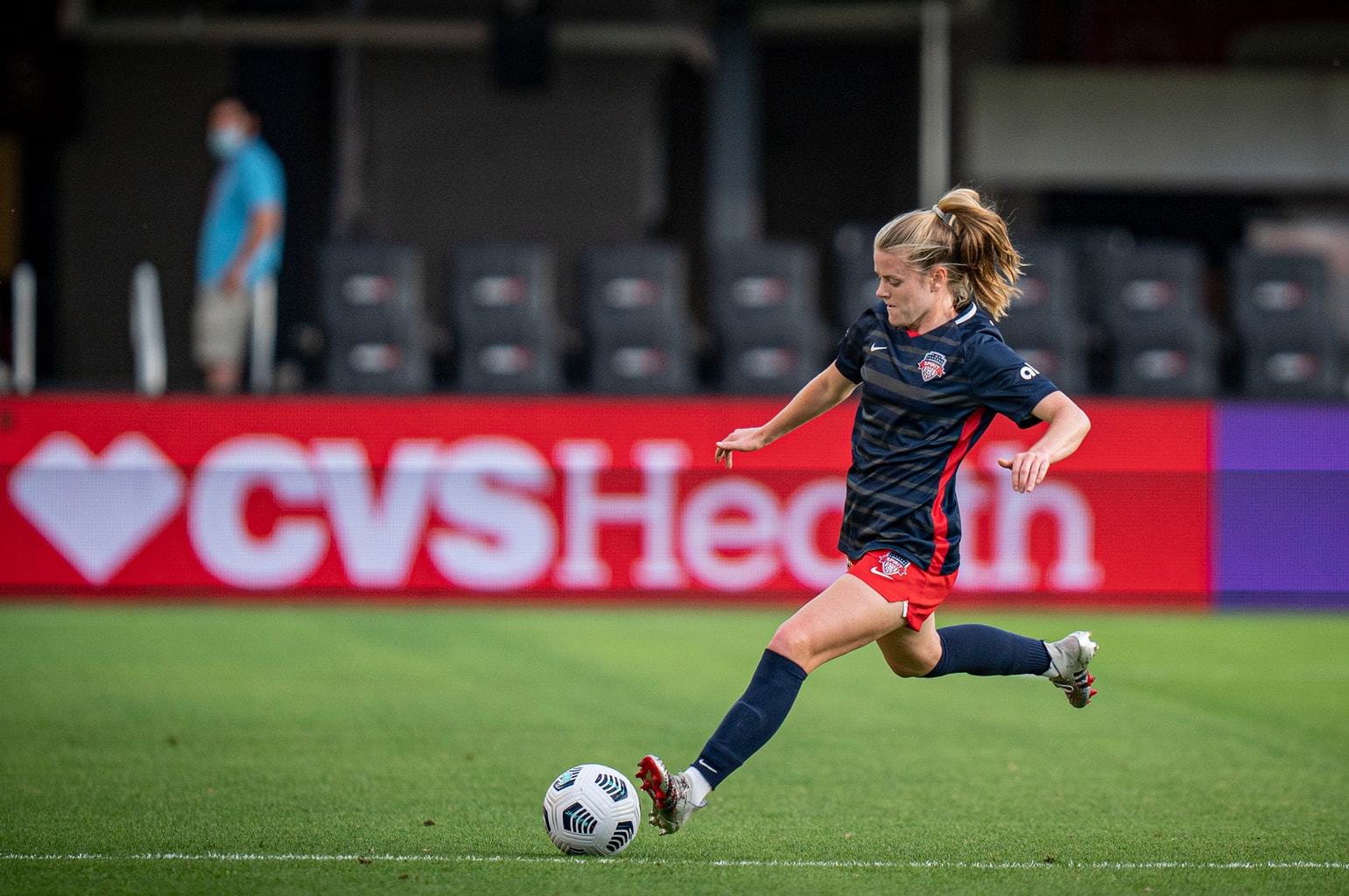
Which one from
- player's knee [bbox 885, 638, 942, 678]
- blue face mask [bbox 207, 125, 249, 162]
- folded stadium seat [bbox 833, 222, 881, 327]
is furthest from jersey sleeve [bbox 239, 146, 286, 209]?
player's knee [bbox 885, 638, 942, 678]

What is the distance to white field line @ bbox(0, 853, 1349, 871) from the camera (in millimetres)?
4395

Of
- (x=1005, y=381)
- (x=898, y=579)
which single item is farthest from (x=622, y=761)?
(x=1005, y=381)

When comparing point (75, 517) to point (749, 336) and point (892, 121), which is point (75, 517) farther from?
point (892, 121)

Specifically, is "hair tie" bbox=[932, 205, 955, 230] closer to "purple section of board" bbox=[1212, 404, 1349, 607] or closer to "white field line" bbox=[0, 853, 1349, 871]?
"white field line" bbox=[0, 853, 1349, 871]

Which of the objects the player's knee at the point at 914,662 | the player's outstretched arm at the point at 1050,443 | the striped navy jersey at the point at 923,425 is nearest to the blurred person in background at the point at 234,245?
the player's knee at the point at 914,662

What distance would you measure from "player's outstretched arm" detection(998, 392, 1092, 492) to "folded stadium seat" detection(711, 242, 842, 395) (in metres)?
7.23

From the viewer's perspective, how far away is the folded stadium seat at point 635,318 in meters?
11.7

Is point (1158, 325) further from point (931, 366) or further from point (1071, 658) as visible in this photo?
point (931, 366)

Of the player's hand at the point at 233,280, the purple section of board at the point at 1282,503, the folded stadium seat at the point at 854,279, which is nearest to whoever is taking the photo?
the purple section of board at the point at 1282,503

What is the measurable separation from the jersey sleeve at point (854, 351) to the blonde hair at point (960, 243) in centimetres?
28

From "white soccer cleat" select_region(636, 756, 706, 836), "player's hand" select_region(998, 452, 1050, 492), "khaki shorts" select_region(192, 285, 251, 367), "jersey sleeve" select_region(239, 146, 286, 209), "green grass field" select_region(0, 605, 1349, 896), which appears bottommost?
"green grass field" select_region(0, 605, 1349, 896)

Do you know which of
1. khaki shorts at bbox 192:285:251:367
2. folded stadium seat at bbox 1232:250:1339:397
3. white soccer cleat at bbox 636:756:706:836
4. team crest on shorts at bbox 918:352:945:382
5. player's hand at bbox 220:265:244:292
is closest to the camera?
white soccer cleat at bbox 636:756:706:836

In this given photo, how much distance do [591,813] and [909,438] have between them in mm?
1306

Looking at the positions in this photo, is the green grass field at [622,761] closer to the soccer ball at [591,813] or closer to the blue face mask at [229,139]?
the soccer ball at [591,813]
